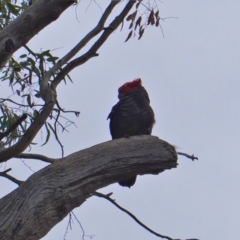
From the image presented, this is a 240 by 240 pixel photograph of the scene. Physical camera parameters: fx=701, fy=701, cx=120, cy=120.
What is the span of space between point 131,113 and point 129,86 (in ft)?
0.79

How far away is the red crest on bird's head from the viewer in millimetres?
4344

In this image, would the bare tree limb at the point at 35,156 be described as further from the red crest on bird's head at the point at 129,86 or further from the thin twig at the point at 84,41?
the red crest on bird's head at the point at 129,86

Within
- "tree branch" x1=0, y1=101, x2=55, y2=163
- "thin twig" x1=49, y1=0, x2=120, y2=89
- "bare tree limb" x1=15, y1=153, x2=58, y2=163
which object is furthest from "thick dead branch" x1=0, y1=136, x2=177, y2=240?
"thin twig" x1=49, y1=0, x2=120, y2=89

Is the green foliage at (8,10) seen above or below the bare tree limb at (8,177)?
above

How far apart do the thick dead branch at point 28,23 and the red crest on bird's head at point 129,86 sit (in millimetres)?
1449

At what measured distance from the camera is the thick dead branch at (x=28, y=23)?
2891mm

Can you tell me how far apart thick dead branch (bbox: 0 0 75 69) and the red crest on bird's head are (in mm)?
1449

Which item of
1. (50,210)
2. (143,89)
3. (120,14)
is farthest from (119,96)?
(50,210)

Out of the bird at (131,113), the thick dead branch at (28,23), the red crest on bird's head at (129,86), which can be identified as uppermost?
the red crest on bird's head at (129,86)

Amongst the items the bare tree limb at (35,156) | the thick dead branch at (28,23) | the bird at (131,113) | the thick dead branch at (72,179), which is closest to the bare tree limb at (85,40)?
the thick dead branch at (28,23)

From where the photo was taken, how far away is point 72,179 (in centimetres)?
263

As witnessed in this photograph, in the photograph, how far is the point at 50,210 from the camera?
8.38 ft

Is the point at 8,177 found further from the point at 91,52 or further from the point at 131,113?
the point at 131,113

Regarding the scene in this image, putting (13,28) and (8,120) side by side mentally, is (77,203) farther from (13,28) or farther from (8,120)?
(8,120)
